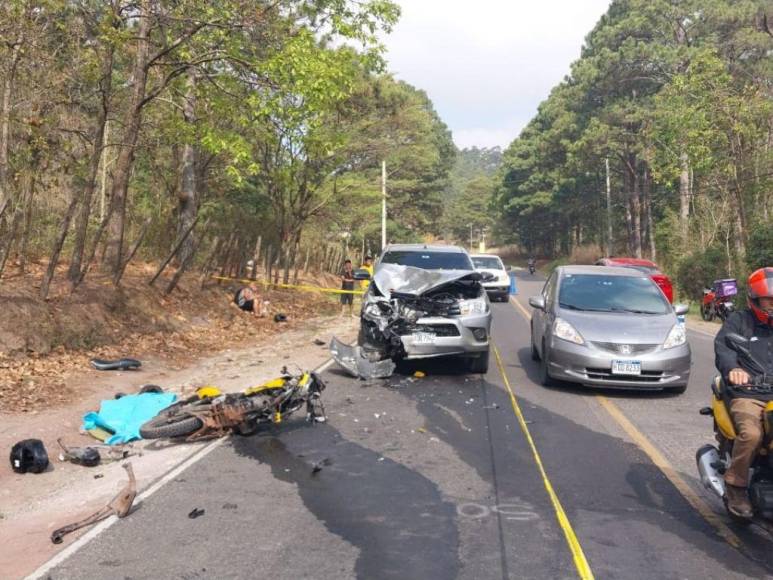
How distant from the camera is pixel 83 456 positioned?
20.9ft

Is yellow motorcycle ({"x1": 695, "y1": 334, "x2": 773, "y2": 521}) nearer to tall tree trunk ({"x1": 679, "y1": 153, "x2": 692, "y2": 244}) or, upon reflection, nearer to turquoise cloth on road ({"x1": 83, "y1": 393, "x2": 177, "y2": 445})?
turquoise cloth on road ({"x1": 83, "y1": 393, "x2": 177, "y2": 445})

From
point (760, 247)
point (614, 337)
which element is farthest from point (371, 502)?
point (760, 247)

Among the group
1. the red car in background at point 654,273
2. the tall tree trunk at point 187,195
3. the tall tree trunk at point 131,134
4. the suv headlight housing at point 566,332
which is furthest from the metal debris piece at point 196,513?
the red car in background at point 654,273

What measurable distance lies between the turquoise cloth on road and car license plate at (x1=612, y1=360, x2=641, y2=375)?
5.32m

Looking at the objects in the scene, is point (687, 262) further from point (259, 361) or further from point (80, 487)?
point (80, 487)

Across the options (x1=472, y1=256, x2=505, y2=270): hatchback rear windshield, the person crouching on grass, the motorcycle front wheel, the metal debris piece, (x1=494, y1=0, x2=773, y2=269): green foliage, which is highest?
(x1=494, y1=0, x2=773, y2=269): green foliage

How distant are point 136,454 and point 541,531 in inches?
156

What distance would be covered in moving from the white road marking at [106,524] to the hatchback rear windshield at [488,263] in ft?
67.1

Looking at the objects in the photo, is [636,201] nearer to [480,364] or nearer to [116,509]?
[480,364]

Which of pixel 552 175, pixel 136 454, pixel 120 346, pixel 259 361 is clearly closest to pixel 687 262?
pixel 259 361

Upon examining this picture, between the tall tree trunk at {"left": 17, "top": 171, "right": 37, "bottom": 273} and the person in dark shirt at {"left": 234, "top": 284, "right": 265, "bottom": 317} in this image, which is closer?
the tall tree trunk at {"left": 17, "top": 171, "right": 37, "bottom": 273}

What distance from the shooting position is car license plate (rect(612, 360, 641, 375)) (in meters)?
8.53

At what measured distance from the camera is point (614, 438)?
689 cm

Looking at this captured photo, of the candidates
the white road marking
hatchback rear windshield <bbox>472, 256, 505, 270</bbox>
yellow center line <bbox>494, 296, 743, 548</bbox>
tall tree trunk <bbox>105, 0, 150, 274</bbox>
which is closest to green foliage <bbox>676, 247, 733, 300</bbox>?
hatchback rear windshield <bbox>472, 256, 505, 270</bbox>
